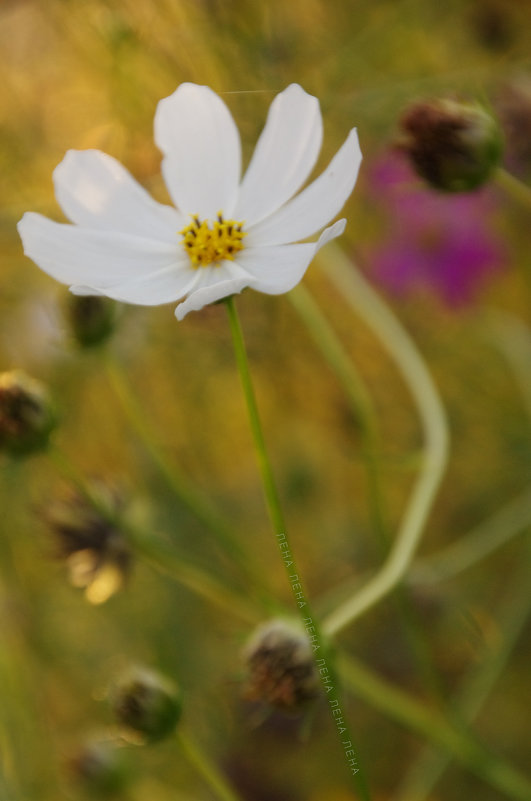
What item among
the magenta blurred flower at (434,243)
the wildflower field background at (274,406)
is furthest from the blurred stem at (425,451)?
the magenta blurred flower at (434,243)

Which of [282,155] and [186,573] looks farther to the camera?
[186,573]

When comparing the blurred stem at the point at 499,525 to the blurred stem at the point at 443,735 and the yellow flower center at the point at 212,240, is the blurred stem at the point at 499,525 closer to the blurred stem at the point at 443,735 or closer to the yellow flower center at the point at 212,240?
the blurred stem at the point at 443,735

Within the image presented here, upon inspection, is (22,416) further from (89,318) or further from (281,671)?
(281,671)

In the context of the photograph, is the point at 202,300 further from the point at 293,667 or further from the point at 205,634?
the point at 205,634

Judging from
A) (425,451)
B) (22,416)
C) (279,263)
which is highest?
(279,263)

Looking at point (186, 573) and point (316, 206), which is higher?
point (316, 206)

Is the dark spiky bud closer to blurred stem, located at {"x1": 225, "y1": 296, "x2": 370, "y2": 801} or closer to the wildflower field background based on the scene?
the wildflower field background

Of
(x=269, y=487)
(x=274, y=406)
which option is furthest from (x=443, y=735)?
(x=274, y=406)
